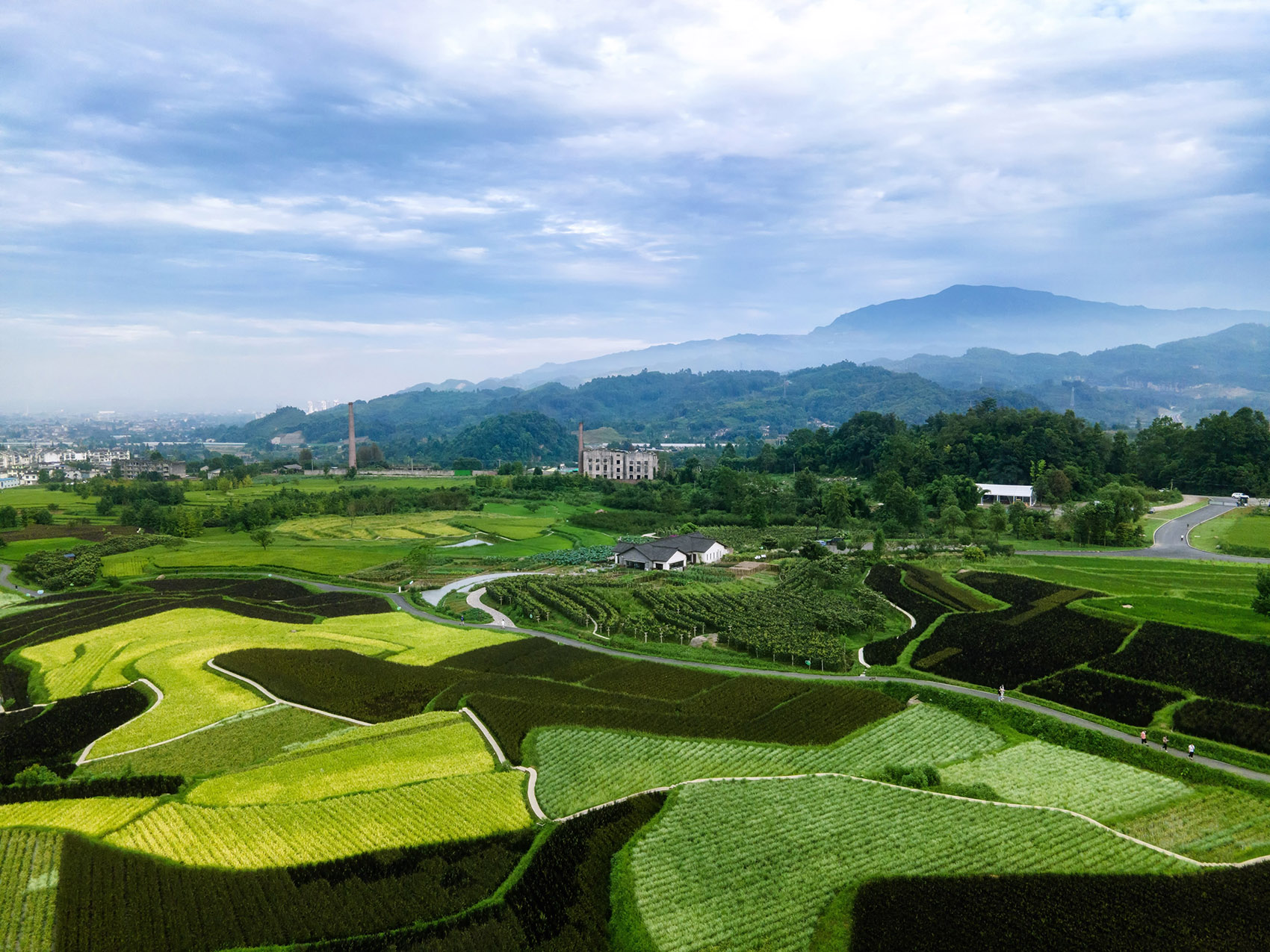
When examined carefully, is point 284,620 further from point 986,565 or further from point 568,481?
point 568,481

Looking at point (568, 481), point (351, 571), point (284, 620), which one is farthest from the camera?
point (568, 481)

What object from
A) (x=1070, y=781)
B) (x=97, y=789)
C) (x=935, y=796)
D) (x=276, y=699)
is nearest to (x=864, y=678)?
(x=1070, y=781)

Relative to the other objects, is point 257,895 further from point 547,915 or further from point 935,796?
point 935,796

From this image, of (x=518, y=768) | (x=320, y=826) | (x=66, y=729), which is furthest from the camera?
(x=66, y=729)

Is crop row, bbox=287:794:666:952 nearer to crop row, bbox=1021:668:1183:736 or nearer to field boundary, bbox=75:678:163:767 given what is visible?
field boundary, bbox=75:678:163:767

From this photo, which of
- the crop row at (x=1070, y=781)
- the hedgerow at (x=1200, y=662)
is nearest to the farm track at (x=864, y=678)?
the crop row at (x=1070, y=781)

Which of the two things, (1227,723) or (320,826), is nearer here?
(320,826)

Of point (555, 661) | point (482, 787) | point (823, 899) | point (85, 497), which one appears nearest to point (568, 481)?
point (85, 497)
